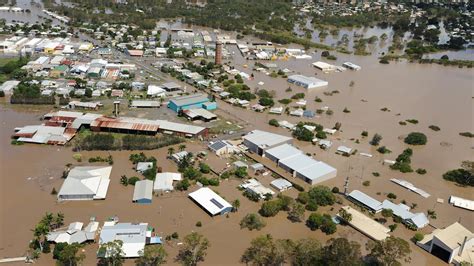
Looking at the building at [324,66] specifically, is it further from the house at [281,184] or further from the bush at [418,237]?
the bush at [418,237]

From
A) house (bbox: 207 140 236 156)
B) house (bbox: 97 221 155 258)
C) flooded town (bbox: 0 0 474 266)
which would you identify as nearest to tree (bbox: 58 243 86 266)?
flooded town (bbox: 0 0 474 266)

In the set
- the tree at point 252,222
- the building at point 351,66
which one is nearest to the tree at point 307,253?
the tree at point 252,222

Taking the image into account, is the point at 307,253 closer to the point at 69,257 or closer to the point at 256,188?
the point at 256,188

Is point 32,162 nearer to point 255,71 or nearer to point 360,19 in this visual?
point 255,71

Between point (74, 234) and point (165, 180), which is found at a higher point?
point (165, 180)

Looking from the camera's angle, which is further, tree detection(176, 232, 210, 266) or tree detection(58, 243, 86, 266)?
tree detection(176, 232, 210, 266)

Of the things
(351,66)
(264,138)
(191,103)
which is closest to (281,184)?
(264,138)

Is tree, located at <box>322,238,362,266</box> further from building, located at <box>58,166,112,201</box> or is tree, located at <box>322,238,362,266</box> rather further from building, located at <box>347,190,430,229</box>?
building, located at <box>58,166,112,201</box>
